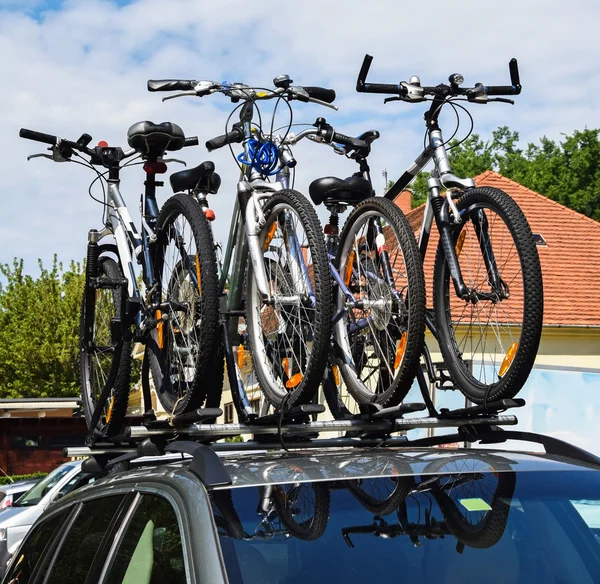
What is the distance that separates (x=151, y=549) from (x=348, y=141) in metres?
4.21

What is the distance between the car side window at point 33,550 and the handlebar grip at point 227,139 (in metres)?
2.80

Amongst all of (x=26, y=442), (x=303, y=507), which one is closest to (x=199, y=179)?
(x=303, y=507)

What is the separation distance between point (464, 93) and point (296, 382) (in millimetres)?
1953

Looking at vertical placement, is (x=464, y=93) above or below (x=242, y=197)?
above

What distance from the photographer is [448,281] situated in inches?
230

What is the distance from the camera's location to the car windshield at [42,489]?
15.1m

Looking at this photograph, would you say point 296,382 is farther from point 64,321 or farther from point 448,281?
point 64,321

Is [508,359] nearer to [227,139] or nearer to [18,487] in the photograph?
[227,139]

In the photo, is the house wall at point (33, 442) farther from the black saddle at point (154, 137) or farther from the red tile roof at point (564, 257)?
the black saddle at point (154, 137)

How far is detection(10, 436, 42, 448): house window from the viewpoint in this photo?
130 ft

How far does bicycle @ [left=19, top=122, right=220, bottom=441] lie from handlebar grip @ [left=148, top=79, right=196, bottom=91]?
A: 0.51 m

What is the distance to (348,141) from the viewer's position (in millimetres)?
7164

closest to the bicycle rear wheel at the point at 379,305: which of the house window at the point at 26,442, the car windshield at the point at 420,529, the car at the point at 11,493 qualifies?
the car windshield at the point at 420,529

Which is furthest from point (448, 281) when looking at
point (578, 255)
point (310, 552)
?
point (578, 255)
